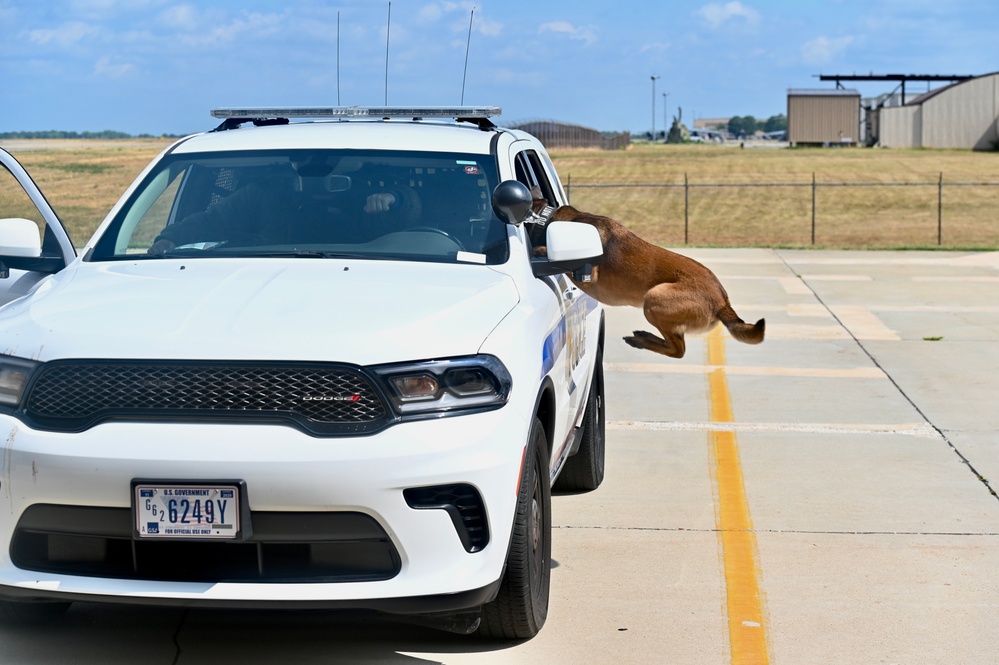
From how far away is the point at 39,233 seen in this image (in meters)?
5.56

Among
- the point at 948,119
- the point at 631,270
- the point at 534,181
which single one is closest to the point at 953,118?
the point at 948,119

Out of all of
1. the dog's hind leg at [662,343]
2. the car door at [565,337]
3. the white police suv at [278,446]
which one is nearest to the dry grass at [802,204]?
the dog's hind leg at [662,343]

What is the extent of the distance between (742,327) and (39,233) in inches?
140

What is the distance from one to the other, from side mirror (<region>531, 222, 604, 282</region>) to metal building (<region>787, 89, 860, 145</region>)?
103447mm

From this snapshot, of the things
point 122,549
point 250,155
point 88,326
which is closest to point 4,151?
point 250,155

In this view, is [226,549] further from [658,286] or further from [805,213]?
[805,213]

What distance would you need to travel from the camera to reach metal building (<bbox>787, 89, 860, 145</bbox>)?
10400 cm

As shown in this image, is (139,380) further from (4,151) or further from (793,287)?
(793,287)

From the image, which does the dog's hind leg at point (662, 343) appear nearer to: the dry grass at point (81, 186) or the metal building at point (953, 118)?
the dry grass at point (81, 186)

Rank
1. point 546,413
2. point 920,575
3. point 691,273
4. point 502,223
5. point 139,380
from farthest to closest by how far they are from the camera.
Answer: point 691,273, point 920,575, point 502,223, point 546,413, point 139,380

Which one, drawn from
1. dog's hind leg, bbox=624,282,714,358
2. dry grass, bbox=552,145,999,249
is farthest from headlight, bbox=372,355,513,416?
dry grass, bbox=552,145,999,249

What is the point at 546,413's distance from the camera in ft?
15.3

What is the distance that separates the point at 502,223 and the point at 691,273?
184cm

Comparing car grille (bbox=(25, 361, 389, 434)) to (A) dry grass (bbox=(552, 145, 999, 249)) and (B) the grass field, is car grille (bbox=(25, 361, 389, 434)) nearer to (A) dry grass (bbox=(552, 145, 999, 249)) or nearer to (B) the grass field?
(B) the grass field
